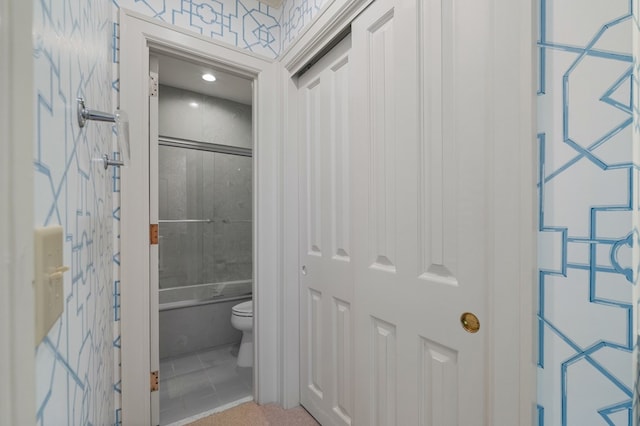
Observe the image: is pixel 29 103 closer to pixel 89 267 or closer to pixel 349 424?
pixel 89 267

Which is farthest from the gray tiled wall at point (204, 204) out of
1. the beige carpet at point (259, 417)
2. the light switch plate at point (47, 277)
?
the light switch plate at point (47, 277)

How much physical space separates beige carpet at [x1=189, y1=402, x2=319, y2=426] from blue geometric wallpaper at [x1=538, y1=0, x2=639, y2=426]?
1306mm

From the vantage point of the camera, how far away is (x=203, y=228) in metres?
3.05

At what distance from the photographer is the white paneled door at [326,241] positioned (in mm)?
1399

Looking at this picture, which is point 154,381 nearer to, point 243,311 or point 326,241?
point 243,311

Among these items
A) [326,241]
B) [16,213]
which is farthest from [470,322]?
[16,213]

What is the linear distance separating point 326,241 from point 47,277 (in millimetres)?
1227

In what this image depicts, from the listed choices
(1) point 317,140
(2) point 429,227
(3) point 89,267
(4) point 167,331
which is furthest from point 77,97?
(4) point 167,331

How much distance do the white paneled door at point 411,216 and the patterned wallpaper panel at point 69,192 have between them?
875 mm

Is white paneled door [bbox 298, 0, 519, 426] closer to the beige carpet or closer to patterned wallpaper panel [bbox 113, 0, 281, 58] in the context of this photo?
the beige carpet

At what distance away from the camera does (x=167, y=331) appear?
2.50 m

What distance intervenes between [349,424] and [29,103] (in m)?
1.59

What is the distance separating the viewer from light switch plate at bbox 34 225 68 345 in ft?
1.07

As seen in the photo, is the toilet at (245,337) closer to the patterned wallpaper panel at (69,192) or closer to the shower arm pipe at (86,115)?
the patterned wallpaper panel at (69,192)
